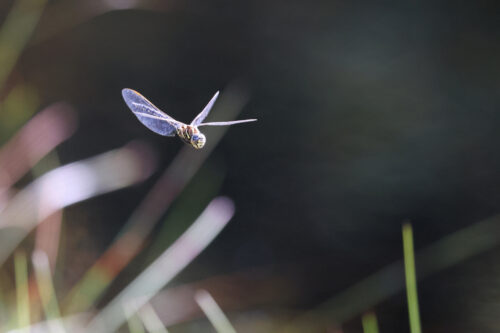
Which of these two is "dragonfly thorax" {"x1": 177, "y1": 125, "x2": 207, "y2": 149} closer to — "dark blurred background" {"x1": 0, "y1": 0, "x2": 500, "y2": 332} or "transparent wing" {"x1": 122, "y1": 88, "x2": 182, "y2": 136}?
"transparent wing" {"x1": 122, "y1": 88, "x2": 182, "y2": 136}

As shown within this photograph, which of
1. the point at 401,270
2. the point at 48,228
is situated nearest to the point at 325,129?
A: the point at 401,270

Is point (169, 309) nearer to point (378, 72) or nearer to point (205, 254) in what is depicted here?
point (205, 254)

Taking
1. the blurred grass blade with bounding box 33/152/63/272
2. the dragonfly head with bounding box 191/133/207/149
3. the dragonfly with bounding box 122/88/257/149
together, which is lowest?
the dragonfly head with bounding box 191/133/207/149

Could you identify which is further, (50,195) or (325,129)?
(325,129)

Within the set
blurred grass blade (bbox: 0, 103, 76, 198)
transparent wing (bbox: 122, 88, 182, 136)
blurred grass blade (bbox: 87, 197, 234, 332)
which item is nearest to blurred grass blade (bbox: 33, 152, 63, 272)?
blurred grass blade (bbox: 0, 103, 76, 198)

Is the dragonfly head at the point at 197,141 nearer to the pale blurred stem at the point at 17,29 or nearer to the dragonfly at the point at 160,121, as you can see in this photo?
the dragonfly at the point at 160,121

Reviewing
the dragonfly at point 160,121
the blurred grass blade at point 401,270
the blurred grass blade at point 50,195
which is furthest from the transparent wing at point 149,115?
the blurred grass blade at point 401,270

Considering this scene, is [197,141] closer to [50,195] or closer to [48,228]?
[50,195]
